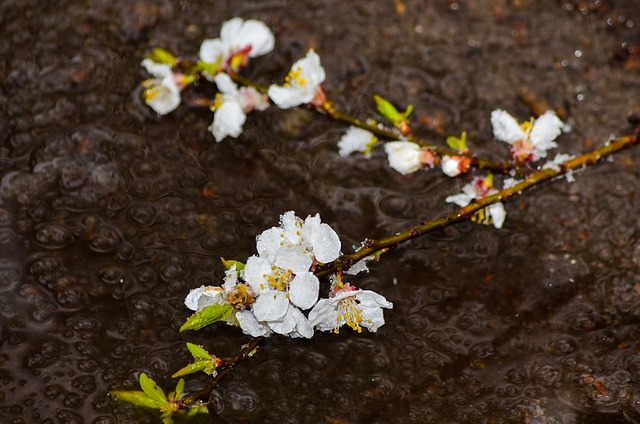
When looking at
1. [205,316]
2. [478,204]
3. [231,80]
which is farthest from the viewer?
[231,80]

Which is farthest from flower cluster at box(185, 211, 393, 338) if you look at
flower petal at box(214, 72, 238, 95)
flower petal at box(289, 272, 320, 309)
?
flower petal at box(214, 72, 238, 95)

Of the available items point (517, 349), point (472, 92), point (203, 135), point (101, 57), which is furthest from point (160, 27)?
point (517, 349)

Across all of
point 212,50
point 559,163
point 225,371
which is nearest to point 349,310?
point 225,371

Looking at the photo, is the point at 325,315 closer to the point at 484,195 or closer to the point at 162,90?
the point at 484,195

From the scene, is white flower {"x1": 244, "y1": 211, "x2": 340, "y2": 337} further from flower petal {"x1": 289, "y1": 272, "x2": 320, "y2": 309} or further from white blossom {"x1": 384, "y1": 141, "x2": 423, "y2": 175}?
white blossom {"x1": 384, "y1": 141, "x2": 423, "y2": 175}

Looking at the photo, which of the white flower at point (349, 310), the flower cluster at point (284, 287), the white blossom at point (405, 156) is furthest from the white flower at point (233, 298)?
the white blossom at point (405, 156)

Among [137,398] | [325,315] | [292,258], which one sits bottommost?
[137,398]

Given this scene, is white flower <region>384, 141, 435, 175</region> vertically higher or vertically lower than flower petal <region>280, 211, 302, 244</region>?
lower
